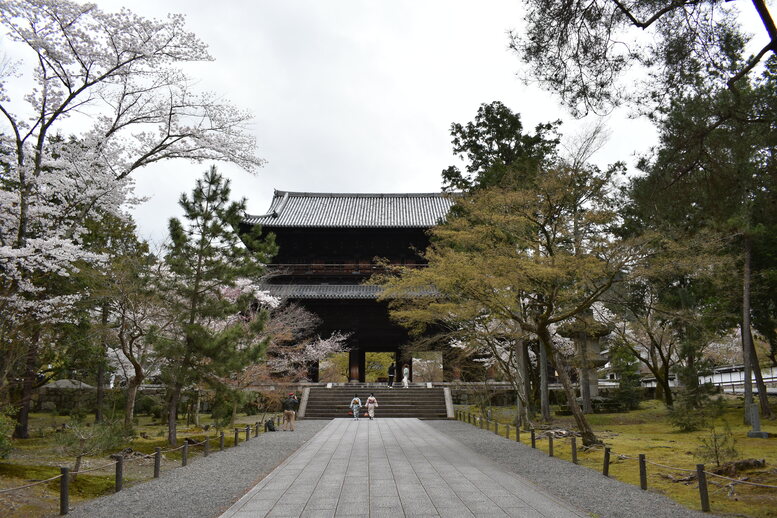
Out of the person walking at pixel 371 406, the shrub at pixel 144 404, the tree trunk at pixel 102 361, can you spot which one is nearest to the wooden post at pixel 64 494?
the tree trunk at pixel 102 361

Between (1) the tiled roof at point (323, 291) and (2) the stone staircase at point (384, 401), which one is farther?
(1) the tiled roof at point (323, 291)

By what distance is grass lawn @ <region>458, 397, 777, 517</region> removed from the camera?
8.38m

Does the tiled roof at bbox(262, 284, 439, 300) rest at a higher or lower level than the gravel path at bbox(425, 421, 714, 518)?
higher

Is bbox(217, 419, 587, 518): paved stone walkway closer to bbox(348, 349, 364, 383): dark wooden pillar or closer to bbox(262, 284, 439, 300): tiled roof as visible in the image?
bbox(262, 284, 439, 300): tiled roof

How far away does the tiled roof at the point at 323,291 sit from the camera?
96.4 ft

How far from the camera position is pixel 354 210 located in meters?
35.5

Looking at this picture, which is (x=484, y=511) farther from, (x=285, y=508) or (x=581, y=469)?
(x=581, y=469)

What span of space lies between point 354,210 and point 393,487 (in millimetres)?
27496

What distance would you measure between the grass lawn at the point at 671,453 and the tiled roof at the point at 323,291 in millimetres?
9496

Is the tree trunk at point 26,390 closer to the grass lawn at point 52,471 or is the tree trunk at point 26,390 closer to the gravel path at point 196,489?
the grass lawn at point 52,471

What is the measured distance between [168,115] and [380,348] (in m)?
23.1

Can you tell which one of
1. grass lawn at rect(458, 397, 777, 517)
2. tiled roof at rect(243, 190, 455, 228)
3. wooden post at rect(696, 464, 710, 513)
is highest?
tiled roof at rect(243, 190, 455, 228)

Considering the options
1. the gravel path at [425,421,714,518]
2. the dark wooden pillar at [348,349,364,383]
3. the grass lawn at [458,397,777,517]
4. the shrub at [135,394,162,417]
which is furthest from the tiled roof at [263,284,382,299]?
the gravel path at [425,421,714,518]

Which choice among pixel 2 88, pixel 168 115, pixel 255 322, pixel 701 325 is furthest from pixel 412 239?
pixel 2 88
